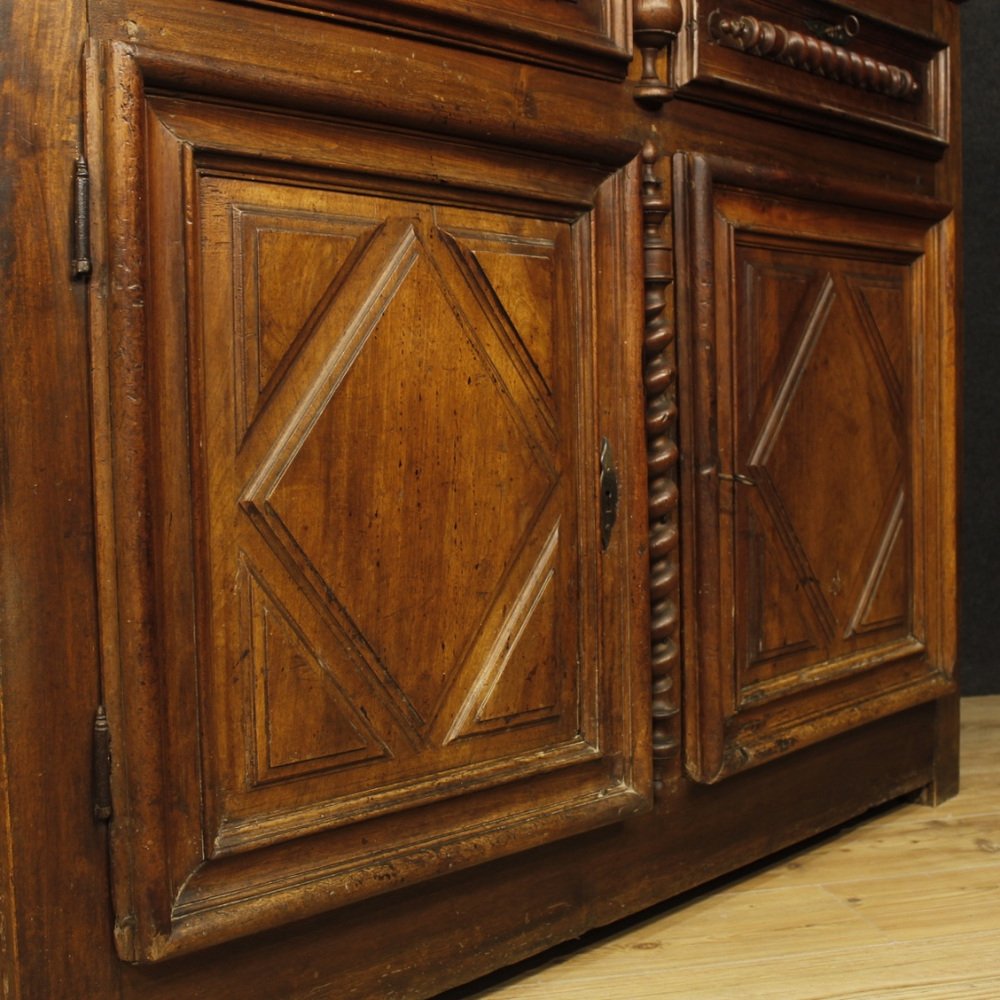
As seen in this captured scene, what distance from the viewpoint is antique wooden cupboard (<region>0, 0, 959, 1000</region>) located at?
1227 millimetres

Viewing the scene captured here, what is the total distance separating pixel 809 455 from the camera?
2.01 metres

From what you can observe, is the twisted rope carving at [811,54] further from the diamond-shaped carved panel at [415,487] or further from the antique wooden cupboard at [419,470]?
the diamond-shaped carved panel at [415,487]

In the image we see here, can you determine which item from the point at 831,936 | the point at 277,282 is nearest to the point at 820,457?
the point at 831,936

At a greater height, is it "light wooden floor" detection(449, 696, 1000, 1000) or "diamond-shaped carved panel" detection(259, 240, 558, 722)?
"diamond-shaped carved panel" detection(259, 240, 558, 722)

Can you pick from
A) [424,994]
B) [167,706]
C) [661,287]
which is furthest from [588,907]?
[661,287]

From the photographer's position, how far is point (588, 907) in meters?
1.72

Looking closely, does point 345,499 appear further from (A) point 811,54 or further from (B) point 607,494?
(A) point 811,54

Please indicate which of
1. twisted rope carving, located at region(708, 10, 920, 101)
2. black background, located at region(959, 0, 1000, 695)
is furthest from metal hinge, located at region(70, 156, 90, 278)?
black background, located at region(959, 0, 1000, 695)

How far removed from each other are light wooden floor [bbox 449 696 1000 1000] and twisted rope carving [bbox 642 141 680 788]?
24 cm

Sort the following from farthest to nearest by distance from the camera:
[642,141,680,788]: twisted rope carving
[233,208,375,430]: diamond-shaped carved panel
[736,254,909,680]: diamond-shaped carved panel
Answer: [736,254,909,680]: diamond-shaped carved panel < [642,141,680,788]: twisted rope carving < [233,208,375,430]: diamond-shaped carved panel

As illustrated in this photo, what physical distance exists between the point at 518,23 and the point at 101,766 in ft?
3.19

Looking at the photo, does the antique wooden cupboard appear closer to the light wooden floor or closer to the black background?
the light wooden floor

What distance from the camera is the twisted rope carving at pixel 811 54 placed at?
6.00 ft

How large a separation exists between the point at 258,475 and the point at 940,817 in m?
1.54
